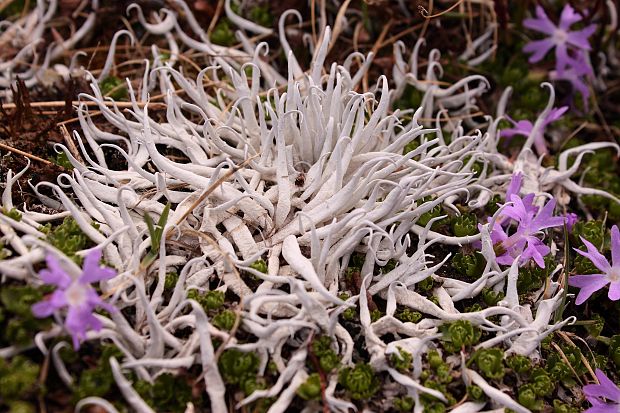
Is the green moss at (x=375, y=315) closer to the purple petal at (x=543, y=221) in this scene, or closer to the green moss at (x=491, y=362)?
the green moss at (x=491, y=362)

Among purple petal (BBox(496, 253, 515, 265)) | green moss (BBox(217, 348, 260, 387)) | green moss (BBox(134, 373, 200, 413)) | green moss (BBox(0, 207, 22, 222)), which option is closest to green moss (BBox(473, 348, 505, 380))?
purple petal (BBox(496, 253, 515, 265))

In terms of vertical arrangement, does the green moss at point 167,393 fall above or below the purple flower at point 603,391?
above

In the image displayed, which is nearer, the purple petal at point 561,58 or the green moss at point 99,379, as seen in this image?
the green moss at point 99,379

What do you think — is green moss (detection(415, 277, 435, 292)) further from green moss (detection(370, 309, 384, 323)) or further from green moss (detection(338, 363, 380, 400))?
green moss (detection(338, 363, 380, 400))

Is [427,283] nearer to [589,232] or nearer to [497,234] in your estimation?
[497,234]

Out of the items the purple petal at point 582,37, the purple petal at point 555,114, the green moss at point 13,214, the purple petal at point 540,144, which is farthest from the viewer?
the purple petal at point 582,37

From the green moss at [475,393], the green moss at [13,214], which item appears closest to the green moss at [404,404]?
the green moss at [475,393]

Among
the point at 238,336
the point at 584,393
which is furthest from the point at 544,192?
the point at 238,336
